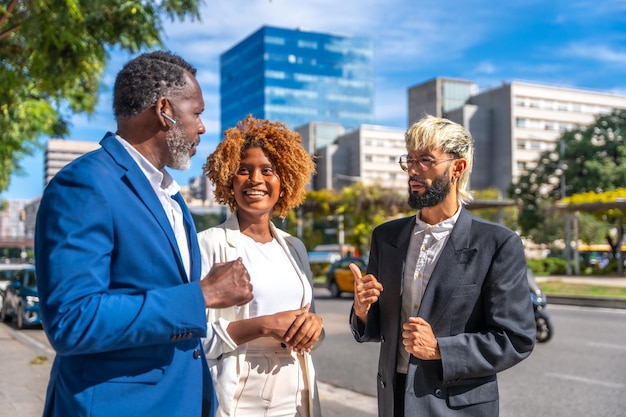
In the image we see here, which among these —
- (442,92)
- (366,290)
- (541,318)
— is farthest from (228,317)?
(442,92)

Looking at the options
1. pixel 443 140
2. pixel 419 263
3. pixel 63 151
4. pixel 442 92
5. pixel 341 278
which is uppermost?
pixel 442 92

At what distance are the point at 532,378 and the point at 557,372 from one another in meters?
0.60

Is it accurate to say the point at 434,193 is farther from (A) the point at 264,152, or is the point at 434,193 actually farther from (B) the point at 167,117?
(B) the point at 167,117

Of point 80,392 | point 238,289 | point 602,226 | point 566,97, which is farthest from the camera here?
point 566,97

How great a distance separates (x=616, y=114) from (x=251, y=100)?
104 metres

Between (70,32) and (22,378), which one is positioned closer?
(70,32)

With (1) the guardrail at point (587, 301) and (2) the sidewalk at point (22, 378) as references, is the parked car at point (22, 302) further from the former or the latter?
(1) the guardrail at point (587, 301)

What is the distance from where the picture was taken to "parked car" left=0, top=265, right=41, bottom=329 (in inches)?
632

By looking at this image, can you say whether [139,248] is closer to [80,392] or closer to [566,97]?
[80,392]

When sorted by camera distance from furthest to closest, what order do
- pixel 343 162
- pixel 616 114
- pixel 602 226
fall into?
pixel 343 162 → pixel 602 226 → pixel 616 114

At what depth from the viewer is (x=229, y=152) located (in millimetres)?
3129

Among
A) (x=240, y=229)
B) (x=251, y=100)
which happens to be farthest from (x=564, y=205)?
(x=251, y=100)

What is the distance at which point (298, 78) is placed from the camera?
148 m

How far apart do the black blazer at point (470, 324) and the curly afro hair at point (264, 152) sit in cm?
82
